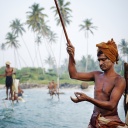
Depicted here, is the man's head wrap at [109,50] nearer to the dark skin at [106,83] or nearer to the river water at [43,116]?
the dark skin at [106,83]

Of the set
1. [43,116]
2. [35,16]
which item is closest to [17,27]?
[35,16]

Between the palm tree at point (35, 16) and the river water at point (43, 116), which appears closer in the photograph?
the river water at point (43, 116)

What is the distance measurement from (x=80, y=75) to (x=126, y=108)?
871 mm

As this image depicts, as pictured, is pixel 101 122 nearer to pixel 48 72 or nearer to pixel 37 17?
pixel 37 17

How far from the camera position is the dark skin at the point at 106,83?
212 centimetres

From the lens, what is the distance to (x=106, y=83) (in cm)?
237

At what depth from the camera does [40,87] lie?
2042 inches

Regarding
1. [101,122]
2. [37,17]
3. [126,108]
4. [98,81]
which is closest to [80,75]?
[98,81]

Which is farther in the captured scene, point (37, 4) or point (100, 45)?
point (37, 4)

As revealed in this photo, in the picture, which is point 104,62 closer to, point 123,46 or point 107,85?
point 107,85

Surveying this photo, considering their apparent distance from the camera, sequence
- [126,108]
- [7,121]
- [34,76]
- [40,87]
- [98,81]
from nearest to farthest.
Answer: [98,81], [126,108], [7,121], [40,87], [34,76]

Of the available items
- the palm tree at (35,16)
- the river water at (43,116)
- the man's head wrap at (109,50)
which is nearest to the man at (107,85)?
the man's head wrap at (109,50)

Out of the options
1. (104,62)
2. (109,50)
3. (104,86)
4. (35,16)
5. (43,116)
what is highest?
(35,16)

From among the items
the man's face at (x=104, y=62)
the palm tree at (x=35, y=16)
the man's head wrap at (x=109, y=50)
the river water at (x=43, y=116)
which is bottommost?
the river water at (x=43, y=116)
